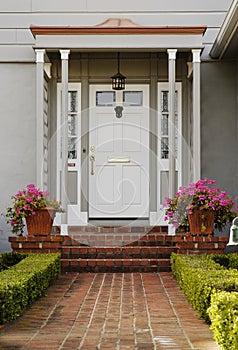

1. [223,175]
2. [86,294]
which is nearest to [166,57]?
[223,175]

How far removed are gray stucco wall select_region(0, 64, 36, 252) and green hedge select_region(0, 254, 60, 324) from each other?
2231 mm

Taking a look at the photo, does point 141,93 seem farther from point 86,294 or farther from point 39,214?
point 86,294

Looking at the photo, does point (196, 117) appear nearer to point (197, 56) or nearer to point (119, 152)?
point (197, 56)

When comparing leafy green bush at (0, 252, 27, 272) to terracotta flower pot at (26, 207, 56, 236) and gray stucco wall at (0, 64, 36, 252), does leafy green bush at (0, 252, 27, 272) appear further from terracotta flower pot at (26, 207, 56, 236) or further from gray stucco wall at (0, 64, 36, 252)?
gray stucco wall at (0, 64, 36, 252)

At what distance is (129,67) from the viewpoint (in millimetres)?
10344

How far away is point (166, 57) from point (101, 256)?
136 inches

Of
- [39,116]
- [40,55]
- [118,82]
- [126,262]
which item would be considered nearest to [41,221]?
[126,262]

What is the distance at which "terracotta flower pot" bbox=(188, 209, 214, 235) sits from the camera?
8.30 metres

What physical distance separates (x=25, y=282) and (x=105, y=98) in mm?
5426

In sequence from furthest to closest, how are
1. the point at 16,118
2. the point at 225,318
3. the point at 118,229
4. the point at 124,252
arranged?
the point at 16,118 < the point at 118,229 < the point at 124,252 < the point at 225,318

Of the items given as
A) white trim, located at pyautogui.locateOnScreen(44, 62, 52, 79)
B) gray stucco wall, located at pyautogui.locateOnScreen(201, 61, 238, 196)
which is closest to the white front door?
white trim, located at pyautogui.locateOnScreen(44, 62, 52, 79)

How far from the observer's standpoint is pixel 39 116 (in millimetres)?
9031

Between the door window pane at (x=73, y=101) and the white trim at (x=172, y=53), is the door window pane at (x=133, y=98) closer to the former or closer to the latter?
the door window pane at (x=73, y=101)

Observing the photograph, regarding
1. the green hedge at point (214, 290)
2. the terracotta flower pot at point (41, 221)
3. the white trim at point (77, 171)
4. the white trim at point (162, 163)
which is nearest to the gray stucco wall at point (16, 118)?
the white trim at point (77, 171)
